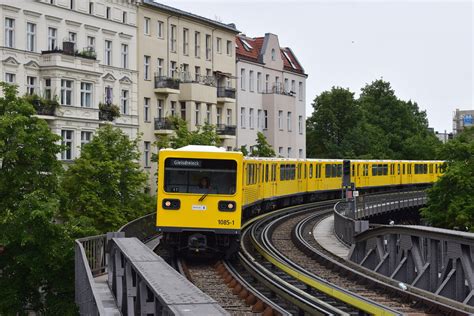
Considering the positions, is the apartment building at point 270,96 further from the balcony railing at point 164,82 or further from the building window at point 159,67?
the building window at point 159,67

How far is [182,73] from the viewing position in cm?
6512

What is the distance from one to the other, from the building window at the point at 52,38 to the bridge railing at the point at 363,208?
17902mm

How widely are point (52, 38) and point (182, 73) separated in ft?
47.4

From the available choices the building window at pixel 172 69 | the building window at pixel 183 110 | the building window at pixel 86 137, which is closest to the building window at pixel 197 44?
the building window at pixel 172 69

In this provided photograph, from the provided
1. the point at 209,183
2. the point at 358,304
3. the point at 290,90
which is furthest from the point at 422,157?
the point at 358,304

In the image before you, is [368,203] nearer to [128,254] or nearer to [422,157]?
[128,254]

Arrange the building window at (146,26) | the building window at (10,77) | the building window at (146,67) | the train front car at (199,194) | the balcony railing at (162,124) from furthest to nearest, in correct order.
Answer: the balcony railing at (162,124), the building window at (146,67), the building window at (146,26), the building window at (10,77), the train front car at (199,194)

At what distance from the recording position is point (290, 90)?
8212cm

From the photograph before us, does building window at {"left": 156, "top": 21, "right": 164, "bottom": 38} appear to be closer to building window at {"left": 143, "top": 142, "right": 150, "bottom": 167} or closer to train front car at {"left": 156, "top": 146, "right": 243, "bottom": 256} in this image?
building window at {"left": 143, "top": 142, "right": 150, "bottom": 167}

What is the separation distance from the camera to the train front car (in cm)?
2383

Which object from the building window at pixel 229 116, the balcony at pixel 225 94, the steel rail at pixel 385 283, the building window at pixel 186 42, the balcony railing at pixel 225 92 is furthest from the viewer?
the building window at pixel 229 116

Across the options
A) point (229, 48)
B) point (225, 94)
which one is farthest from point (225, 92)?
point (229, 48)

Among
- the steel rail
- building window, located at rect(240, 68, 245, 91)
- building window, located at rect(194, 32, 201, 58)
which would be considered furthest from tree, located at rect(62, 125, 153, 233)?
building window, located at rect(240, 68, 245, 91)

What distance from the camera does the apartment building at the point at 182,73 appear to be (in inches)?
2409
